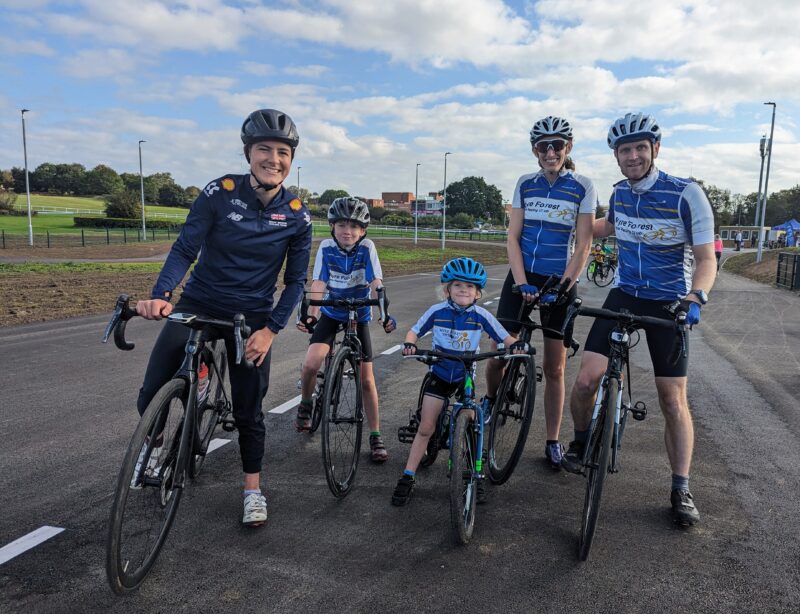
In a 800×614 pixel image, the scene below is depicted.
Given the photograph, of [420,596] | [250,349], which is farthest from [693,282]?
[250,349]

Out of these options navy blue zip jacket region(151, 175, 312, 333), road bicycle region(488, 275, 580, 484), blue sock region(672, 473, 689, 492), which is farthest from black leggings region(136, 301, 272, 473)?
blue sock region(672, 473, 689, 492)

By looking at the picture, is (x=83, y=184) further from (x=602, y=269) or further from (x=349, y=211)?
(x=349, y=211)

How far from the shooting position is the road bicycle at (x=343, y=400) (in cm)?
377

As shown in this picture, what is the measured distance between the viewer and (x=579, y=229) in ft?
14.1

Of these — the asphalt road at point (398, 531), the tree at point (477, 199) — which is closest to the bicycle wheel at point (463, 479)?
the asphalt road at point (398, 531)

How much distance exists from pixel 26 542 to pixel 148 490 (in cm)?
82

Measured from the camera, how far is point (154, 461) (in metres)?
2.87

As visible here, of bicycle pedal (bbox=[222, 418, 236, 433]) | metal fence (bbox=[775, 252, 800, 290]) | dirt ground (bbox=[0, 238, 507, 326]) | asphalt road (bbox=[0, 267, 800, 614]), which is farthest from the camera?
metal fence (bbox=[775, 252, 800, 290])

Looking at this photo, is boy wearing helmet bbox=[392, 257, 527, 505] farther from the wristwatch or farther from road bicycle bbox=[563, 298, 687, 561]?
the wristwatch

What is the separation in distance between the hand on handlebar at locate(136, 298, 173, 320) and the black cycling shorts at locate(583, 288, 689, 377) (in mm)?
2555

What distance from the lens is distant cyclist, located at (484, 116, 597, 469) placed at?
427 cm

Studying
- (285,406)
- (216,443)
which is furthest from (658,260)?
(285,406)

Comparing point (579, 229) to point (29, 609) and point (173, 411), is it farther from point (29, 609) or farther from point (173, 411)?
point (29, 609)

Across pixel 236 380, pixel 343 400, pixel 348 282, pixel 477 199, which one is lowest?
pixel 343 400
